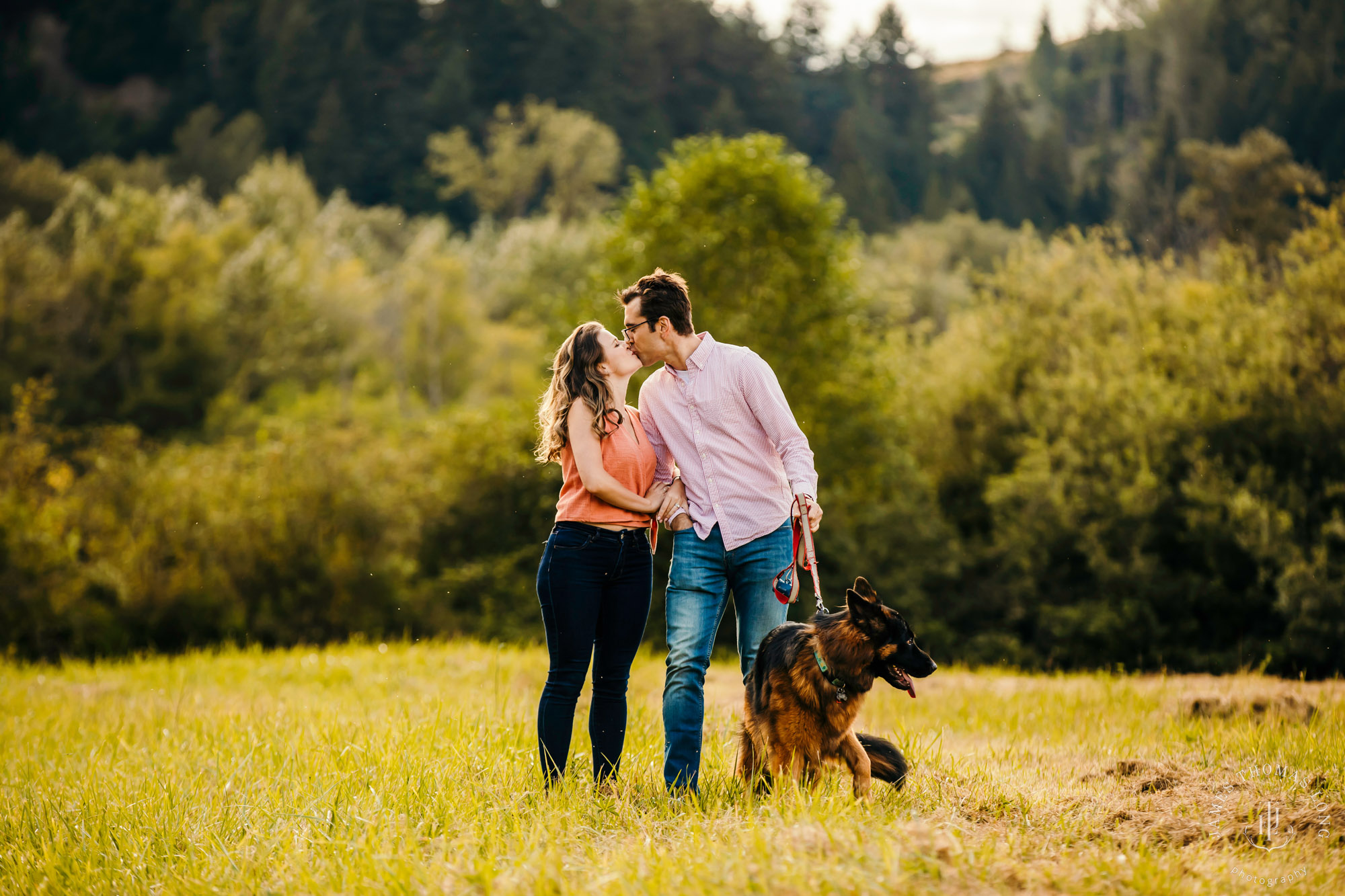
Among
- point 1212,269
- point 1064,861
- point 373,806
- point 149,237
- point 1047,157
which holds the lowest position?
point 373,806

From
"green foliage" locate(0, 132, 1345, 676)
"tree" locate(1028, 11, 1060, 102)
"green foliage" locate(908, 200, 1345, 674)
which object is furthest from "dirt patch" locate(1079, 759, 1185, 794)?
"tree" locate(1028, 11, 1060, 102)

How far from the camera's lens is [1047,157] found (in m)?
63.1

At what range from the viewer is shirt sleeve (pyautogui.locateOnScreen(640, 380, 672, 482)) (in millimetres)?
4520

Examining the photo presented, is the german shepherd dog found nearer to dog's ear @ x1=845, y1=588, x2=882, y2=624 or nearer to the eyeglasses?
dog's ear @ x1=845, y1=588, x2=882, y2=624

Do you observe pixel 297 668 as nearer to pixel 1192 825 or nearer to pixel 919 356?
pixel 1192 825

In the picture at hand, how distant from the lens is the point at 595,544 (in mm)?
4141

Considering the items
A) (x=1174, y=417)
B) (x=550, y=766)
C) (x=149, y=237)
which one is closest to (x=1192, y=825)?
(x=550, y=766)

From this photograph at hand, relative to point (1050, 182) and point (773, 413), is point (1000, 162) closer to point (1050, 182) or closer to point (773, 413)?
point (1050, 182)

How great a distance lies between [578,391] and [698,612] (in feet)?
3.56

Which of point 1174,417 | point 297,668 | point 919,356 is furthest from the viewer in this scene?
point 919,356

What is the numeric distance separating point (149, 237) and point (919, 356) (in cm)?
2460

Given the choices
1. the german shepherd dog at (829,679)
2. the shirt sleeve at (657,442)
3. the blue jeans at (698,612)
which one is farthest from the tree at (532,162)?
the german shepherd dog at (829,679)

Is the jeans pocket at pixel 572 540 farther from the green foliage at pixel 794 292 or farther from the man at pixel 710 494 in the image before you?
the green foliage at pixel 794 292

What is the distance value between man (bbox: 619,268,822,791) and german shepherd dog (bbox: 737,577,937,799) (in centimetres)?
28
